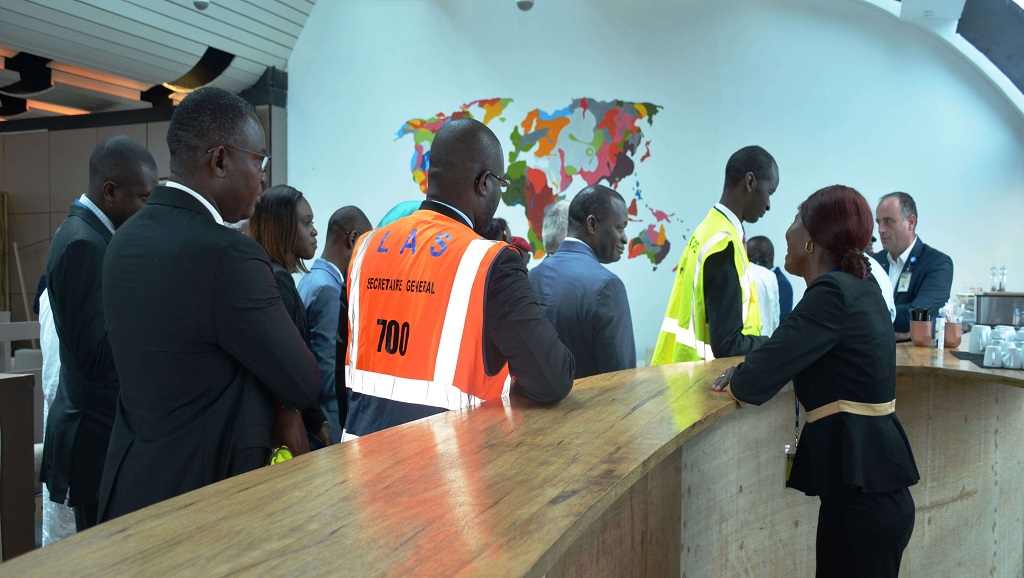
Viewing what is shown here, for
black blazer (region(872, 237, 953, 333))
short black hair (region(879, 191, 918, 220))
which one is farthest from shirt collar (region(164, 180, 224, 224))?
short black hair (region(879, 191, 918, 220))

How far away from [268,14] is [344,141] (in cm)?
120

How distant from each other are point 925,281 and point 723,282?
8.06 ft

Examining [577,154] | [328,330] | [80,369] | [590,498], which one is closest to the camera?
[590,498]

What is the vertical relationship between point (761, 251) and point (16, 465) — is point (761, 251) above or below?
above

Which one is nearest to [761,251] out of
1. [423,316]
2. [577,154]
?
[577,154]

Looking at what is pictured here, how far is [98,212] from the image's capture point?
2.37 metres

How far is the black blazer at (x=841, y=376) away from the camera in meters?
1.97

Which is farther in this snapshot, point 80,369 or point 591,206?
→ point 591,206

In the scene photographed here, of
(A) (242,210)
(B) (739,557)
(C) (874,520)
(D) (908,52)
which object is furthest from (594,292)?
(D) (908,52)

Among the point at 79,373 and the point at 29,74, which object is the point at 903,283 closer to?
the point at 79,373

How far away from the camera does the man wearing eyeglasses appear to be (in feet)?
5.44

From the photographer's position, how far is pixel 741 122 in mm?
5887

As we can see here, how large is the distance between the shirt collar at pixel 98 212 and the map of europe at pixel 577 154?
4.14m

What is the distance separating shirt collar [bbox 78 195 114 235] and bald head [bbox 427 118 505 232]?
1.11 metres
